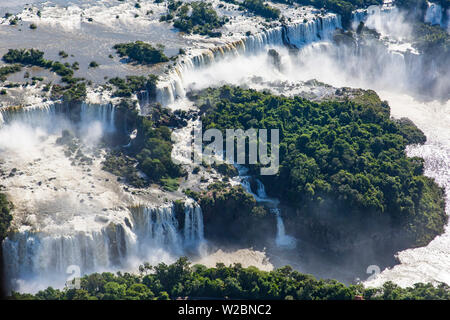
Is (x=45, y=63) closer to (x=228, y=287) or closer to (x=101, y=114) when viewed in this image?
(x=101, y=114)

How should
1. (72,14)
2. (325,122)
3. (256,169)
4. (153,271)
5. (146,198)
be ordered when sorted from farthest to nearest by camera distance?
(72,14) → (325,122) → (256,169) → (146,198) → (153,271)

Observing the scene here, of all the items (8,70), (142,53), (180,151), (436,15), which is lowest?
(180,151)

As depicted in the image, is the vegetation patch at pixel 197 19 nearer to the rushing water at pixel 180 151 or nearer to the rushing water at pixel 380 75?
the rushing water at pixel 180 151

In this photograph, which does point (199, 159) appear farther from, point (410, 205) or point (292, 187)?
point (410, 205)

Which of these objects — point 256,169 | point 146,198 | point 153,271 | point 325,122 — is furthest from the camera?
point 325,122

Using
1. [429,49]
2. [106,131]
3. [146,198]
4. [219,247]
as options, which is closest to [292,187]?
→ [219,247]
